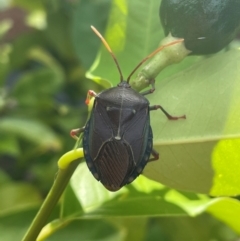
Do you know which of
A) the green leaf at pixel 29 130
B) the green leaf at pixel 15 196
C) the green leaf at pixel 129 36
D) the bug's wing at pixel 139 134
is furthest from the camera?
the green leaf at pixel 29 130

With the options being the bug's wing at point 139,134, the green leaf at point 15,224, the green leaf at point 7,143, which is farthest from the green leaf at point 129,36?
the green leaf at point 7,143

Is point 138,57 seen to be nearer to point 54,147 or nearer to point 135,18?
point 135,18

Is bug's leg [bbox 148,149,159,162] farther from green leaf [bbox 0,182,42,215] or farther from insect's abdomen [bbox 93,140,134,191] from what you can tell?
green leaf [bbox 0,182,42,215]

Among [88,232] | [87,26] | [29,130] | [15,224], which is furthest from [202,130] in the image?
[29,130]

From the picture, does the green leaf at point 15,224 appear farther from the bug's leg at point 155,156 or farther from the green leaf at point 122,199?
the bug's leg at point 155,156

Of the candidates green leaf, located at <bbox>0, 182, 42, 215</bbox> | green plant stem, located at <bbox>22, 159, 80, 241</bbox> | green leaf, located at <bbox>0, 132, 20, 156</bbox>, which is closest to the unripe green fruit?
green plant stem, located at <bbox>22, 159, 80, 241</bbox>

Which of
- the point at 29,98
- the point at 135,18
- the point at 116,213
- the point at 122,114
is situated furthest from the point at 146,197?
the point at 29,98
